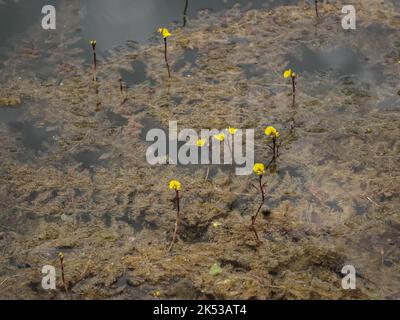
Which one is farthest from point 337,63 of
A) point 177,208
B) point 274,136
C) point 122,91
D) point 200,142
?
point 177,208

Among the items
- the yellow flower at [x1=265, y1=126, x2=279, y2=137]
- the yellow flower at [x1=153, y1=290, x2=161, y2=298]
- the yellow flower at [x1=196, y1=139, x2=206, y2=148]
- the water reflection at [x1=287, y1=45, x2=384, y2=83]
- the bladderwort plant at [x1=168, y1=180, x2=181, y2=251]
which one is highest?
the water reflection at [x1=287, y1=45, x2=384, y2=83]

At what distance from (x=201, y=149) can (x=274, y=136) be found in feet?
2.01

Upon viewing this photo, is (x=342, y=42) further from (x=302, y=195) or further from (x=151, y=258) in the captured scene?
(x=151, y=258)

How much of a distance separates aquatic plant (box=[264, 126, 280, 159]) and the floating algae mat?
27 mm

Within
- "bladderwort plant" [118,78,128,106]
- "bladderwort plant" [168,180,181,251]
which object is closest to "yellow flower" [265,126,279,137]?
"bladderwort plant" [168,180,181,251]

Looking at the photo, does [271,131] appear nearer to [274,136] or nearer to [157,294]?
[274,136]

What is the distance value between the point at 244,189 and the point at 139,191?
0.80 m

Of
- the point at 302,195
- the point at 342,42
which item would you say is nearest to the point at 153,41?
the point at 342,42

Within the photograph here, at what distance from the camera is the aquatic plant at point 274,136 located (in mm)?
4293

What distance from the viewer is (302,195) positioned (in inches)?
163

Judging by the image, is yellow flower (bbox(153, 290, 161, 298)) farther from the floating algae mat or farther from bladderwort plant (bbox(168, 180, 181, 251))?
bladderwort plant (bbox(168, 180, 181, 251))

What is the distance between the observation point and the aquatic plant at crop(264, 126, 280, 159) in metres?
4.29

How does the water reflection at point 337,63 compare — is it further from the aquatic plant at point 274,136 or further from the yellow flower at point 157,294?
the yellow flower at point 157,294

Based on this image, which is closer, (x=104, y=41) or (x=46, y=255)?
(x=46, y=255)
